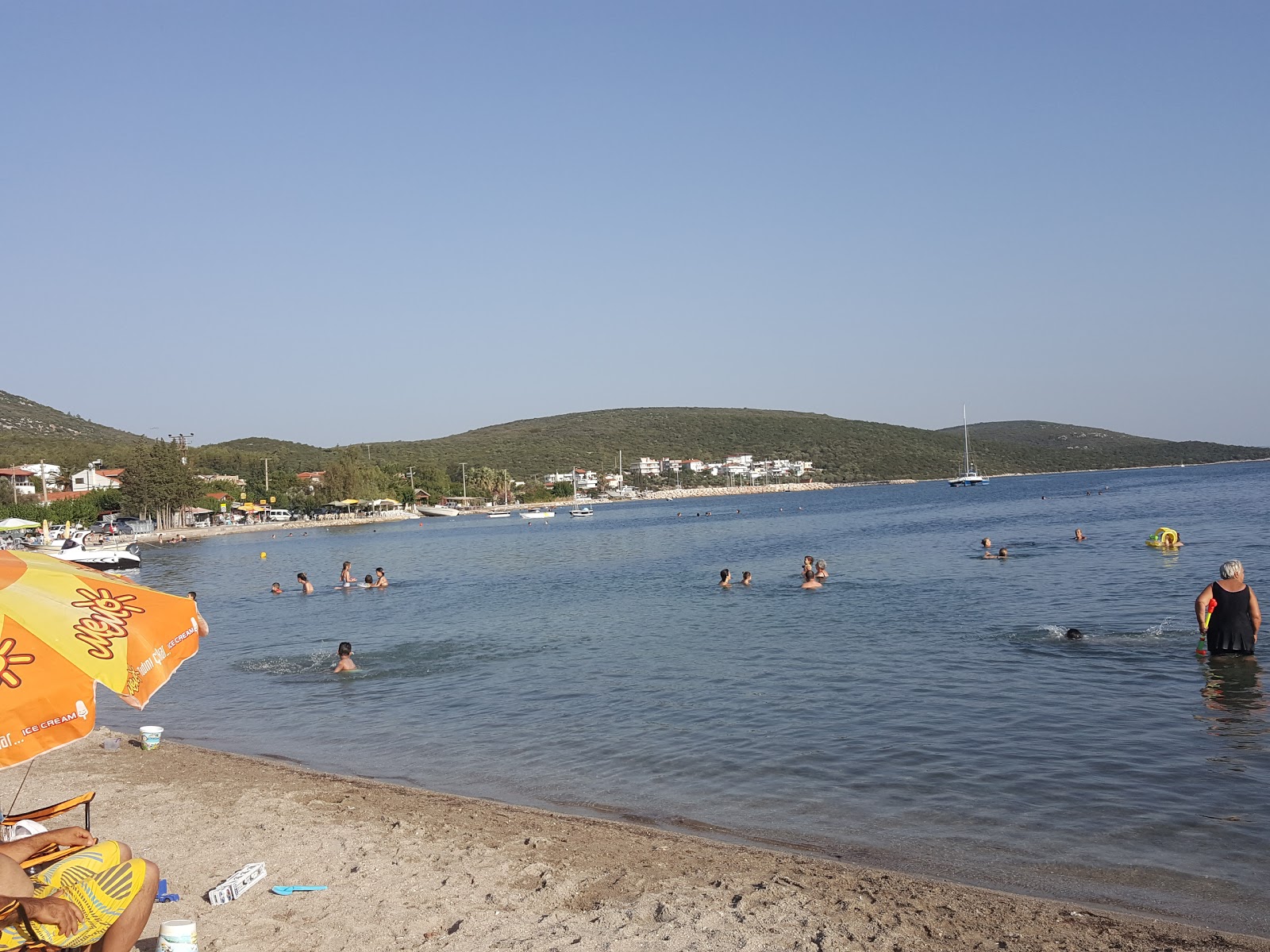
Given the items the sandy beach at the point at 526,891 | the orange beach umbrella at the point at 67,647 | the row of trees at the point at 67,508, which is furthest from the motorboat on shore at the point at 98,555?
the orange beach umbrella at the point at 67,647

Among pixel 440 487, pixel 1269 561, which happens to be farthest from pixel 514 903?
pixel 440 487

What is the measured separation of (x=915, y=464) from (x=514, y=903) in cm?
18691

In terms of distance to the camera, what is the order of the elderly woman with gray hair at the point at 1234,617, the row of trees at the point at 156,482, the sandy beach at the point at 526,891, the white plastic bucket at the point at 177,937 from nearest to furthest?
the white plastic bucket at the point at 177,937, the sandy beach at the point at 526,891, the elderly woman with gray hair at the point at 1234,617, the row of trees at the point at 156,482

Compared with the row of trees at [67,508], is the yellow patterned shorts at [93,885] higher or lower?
lower

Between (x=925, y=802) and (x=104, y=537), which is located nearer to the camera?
(x=925, y=802)

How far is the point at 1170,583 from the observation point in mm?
24094

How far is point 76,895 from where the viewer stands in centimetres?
461

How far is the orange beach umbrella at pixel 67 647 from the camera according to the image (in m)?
4.33

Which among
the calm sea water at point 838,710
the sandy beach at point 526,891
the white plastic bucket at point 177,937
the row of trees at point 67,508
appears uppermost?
the row of trees at point 67,508

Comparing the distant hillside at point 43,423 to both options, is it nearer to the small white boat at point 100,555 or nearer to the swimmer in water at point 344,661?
the small white boat at point 100,555

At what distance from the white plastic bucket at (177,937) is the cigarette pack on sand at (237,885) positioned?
1.21m

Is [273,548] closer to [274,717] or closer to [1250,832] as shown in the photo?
[274,717]

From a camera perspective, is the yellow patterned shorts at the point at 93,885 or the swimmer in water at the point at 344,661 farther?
the swimmer in water at the point at 344,661

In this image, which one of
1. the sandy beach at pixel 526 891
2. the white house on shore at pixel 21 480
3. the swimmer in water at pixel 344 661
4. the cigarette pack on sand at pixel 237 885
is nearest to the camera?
the sandy beach at pixel 526 891
